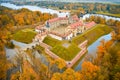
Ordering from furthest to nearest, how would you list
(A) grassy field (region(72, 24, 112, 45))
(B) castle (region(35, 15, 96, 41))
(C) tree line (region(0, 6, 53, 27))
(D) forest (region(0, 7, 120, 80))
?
(C) tree line (region(0, 6, 53, 27)) → (A) grassy field (region(72, 24, 112, 45)) → (B) castle (region(35, 15, 96, 41)) → (D) forest (region(0, 7, 120, 80))

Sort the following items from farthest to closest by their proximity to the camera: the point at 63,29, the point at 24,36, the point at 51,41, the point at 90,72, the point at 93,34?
the point at 63,29 → the point at 93,34 → the point at 24,36 → the point at 51,41 → the point at 90,72

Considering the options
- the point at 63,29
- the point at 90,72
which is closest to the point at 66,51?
the point at 90,72

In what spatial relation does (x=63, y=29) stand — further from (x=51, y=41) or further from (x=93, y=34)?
(x=51, y=41)

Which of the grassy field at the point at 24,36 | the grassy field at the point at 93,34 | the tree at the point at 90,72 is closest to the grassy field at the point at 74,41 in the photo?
the grassy field at the point at 93,34

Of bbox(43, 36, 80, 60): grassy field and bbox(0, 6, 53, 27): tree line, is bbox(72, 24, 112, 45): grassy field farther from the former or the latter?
bbox(0, 6, 53, 27): tree line

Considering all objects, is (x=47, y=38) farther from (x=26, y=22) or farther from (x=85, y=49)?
(x=26, y=22)

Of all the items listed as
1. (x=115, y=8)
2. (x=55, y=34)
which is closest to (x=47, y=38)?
(x=55, y=34)

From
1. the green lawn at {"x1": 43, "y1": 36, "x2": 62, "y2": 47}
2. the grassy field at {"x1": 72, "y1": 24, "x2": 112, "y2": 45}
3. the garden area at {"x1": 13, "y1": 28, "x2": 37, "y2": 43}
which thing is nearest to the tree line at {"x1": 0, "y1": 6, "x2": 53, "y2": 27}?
the garden area at {"x1": 13, "y1": 28, "x2": 37, "y2": 43}

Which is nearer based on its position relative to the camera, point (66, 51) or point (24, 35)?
point (66, 51)
